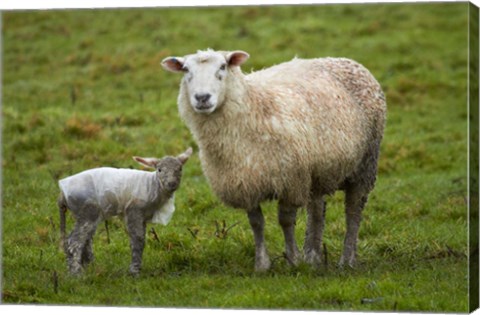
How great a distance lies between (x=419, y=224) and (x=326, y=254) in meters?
1.45

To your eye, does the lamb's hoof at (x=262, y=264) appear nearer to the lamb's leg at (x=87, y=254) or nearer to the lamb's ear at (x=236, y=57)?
the lamb's leg at (x=87, y=254)

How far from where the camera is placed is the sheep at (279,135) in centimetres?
907

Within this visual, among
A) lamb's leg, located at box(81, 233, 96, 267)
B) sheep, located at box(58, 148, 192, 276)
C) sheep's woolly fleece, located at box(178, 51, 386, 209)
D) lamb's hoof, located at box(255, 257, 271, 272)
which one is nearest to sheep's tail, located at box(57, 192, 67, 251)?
sheep, located at box(58, 148, 192, 276)

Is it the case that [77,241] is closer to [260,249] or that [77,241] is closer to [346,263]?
[260,249]

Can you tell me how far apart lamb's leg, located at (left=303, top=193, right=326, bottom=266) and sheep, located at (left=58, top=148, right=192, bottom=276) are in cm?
154

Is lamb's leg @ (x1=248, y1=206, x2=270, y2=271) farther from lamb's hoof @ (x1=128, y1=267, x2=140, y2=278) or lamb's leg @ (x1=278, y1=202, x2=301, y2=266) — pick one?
lamb's hoof @ (x1=128, y1=267, x2=140, y2=278)

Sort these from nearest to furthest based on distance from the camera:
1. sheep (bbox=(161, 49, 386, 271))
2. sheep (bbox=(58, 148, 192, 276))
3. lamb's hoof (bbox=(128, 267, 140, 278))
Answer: sheep (bbox=(161, 49, 386, 271)), sheep (bbox=(58, 148, 192, 276)), lamb's hoof (bbox=(128, 267, 140, 278))

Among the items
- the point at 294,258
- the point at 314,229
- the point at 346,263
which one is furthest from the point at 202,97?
the point at 346,263

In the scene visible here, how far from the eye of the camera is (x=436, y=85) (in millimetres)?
15719

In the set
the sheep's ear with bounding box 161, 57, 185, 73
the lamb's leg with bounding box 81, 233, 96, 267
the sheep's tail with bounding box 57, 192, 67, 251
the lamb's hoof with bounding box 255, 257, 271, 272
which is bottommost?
the lamb's hoof with bounding box 255, 257, 271, 272

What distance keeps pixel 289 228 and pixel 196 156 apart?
4.50 m

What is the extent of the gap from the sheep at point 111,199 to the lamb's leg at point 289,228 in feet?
3.22

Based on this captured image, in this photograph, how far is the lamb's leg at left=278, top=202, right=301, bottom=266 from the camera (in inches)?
372

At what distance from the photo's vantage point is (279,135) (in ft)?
30.3
